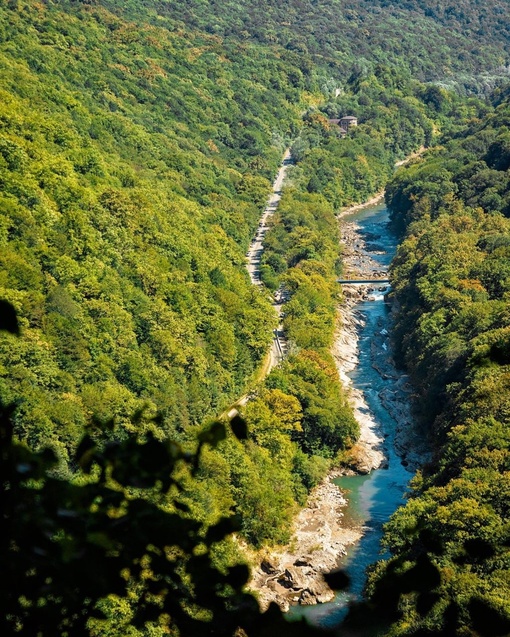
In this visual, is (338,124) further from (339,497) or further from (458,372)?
(339,497)

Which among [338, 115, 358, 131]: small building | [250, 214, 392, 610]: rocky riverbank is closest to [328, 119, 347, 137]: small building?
[338, 115, 358, 131]: small building

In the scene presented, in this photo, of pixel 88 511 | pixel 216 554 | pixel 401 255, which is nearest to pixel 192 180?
pixel 401 255

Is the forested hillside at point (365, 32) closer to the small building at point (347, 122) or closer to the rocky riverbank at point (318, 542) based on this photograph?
the small building at point (347, 122)

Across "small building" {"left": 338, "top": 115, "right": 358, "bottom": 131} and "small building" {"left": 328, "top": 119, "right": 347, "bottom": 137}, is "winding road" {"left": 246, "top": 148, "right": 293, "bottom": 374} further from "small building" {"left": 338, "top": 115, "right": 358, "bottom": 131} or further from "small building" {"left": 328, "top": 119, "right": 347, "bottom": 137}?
"small building" {"left": 338, "top": 115, "right": 358, "bottom": 131}

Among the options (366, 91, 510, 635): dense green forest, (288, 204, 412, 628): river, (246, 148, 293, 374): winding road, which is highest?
(366, 91, 510, 635): dense green forest

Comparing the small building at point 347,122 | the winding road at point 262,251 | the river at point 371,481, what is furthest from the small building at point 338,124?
the river at point 371,481

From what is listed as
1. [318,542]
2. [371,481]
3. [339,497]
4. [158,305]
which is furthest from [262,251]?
[318,542]
